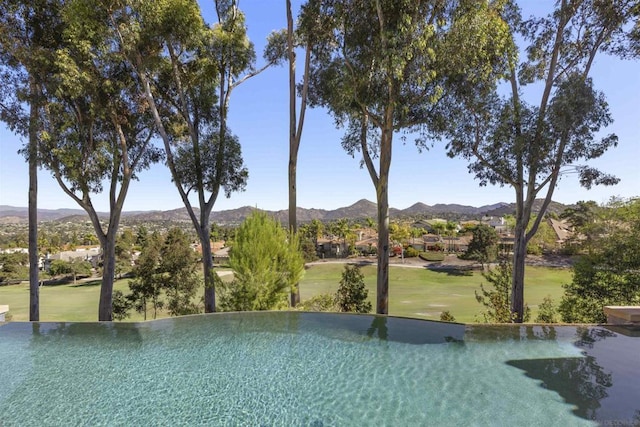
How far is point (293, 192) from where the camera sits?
9.81 meters

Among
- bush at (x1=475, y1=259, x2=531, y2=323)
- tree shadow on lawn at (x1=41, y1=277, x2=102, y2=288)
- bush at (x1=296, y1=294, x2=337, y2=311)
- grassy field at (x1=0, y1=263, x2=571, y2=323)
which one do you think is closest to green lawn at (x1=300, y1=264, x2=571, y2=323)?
grassy field at (x1=0, y1=263, x2=571, y2=323)

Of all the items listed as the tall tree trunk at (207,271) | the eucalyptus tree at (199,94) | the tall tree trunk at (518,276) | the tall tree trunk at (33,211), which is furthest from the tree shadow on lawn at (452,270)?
the tall tree trunk at (33,211)

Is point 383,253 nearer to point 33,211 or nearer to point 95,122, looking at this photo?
point 95,122

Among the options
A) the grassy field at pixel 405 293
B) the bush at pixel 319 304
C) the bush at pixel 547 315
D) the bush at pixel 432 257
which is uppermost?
the bush at pixel 319 304

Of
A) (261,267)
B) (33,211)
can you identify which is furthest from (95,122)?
(261,267)

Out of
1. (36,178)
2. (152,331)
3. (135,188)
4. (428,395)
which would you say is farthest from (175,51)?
(428,395)

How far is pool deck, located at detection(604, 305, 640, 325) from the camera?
6.38 m

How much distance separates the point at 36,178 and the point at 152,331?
A: 5.69 metres

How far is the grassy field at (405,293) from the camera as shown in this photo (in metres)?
18.7

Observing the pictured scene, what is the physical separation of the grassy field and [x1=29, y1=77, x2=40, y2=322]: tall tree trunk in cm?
1043

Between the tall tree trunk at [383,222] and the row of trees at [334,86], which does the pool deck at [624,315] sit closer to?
the row of trees at [334,86]

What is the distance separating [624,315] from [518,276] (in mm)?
2442

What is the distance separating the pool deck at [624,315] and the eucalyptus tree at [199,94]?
925 cm

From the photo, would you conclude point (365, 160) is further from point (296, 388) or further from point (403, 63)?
point (296, 388)
